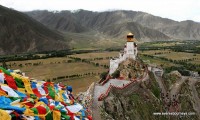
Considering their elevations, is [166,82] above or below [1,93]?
below

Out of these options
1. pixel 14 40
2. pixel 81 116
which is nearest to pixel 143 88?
pixel 81 116

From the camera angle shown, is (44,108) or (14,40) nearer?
(44,108)

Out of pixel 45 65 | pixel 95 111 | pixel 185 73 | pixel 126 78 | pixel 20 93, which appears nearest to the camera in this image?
pixel 20 93

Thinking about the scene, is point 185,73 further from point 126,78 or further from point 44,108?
point 44,108

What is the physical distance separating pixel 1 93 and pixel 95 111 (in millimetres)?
13043

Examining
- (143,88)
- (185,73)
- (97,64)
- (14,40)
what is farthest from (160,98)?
(14,40)

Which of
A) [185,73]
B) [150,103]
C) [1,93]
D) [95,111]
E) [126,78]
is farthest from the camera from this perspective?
[185,73]

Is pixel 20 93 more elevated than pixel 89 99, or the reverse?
pixel 20 93

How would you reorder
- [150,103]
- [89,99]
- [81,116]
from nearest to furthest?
[81,116]
[89,99]
[150,103]

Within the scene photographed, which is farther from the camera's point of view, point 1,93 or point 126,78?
point 126,78

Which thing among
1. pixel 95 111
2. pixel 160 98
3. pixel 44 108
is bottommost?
pixel 160 98

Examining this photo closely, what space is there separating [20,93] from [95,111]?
11.1 metres

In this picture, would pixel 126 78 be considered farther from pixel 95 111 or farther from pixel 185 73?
pixel 185 73

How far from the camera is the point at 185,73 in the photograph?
8006cm
